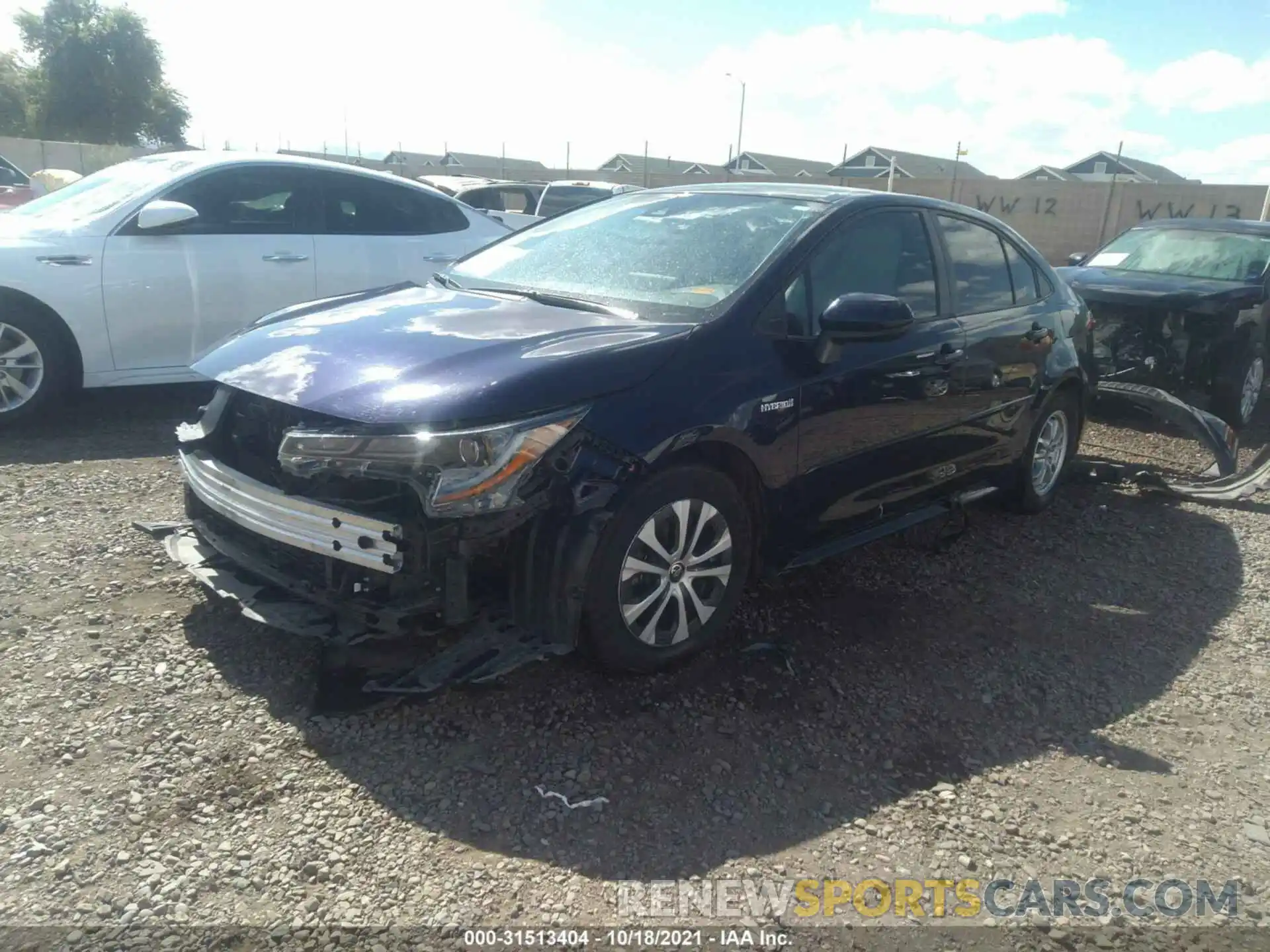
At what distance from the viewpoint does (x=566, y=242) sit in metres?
4.26

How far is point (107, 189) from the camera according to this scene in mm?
6121

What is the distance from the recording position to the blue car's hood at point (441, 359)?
2797 mm

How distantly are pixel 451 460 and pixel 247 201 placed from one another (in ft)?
14.7

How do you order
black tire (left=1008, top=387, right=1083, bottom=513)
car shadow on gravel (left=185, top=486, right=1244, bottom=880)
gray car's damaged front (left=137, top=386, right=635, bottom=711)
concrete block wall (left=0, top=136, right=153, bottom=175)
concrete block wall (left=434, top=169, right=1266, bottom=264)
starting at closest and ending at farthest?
car shadow on gravel (left=185, top=486, right=1244, bottom=880)
gray car's damaged front (left=137, top=386, right=635, bottom=711)
black tire (left=1008, top=387, right=1083, bottom=513)
concrete block wall (left=434, top=169, right=1266, bottom=264)
concrete block wall (left=0, top=136, right=153, bottom=175)

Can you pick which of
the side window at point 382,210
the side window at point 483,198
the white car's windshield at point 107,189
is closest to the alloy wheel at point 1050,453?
the side window at point 382,210

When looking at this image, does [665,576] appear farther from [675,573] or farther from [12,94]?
[12,94]

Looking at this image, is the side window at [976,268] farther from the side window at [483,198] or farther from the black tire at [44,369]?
the side window at [483,198]

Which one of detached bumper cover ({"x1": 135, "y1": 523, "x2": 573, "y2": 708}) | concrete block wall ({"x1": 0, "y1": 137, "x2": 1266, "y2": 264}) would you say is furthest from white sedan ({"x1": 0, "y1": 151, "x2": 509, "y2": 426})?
concrete block wall ({"x1": 0, "y1": 137, "x2": 1266, "y2": 264})

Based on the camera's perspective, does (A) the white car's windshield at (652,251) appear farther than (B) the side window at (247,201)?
No

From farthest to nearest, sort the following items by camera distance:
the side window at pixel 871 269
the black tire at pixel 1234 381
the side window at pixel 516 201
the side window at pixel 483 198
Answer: the side window at pixel 516 201 → the side window at pixel 483 198 → the black tire at pixel 1234 381 → the side window at pixel 871 269

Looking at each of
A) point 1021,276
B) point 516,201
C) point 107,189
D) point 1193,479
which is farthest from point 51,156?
point 1193,479

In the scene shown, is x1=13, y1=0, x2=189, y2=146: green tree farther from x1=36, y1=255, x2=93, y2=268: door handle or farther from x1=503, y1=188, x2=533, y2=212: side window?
x1=36, y1=255, x2=93, y2=268: door handle

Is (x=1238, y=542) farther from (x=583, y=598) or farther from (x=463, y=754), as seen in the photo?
(x=463, y=754)

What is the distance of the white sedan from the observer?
221 inches
